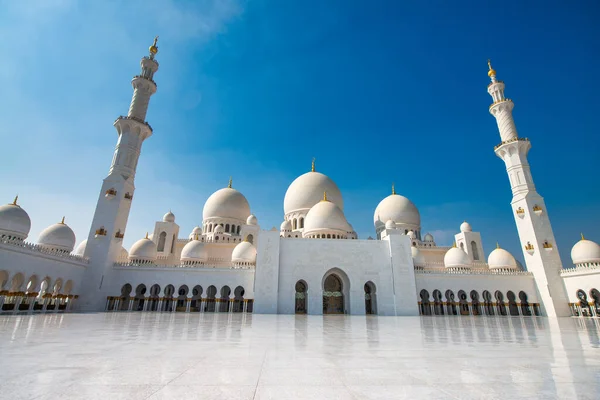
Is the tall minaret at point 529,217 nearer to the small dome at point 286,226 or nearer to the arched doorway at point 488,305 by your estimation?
the arched doorway at point 488,305

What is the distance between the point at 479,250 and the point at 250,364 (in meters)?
35.5

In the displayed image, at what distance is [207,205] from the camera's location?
34938 mm

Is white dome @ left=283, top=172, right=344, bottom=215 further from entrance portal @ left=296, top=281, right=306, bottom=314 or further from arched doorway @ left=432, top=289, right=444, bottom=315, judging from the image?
arched doorway @ left=432, top=289, right=444, bottom=315

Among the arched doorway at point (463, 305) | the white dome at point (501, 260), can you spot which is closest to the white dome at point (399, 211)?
the white dome at point (501, 260)

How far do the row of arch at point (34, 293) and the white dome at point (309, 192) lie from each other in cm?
1932

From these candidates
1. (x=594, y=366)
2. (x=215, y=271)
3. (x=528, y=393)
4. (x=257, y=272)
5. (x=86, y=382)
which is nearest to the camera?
(x=528, y=393)

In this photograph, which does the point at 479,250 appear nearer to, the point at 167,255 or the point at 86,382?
the point at 167,255

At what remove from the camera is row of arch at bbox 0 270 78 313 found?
1736 centimetres

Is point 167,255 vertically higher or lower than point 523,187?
lower

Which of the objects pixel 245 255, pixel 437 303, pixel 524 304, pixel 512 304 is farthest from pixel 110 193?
pixel 524 304

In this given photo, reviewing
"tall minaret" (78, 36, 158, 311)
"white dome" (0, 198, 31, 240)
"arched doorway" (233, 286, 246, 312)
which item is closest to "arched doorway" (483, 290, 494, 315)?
"arched doorway" (233, 286, 246, 312)

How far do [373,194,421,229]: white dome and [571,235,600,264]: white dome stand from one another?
13.8 m

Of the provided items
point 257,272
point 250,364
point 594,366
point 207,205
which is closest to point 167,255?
Answer: point 207,205

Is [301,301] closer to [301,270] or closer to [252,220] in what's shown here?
[301,270]
